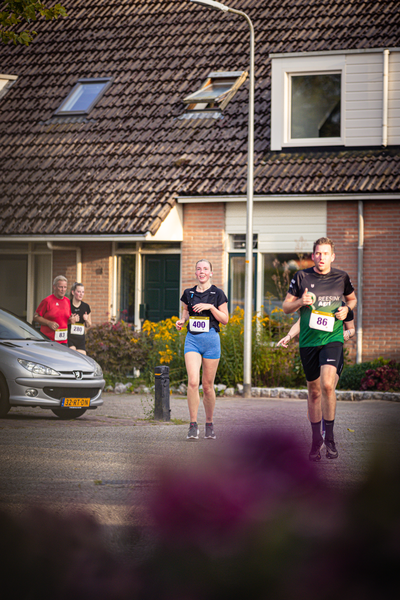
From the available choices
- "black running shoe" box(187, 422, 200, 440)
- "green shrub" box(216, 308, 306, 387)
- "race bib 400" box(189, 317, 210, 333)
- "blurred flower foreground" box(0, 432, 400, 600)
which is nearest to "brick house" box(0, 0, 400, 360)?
"green shrub" box(216, 308, 306, 387)

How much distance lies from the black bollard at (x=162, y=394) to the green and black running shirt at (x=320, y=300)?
3.23 m

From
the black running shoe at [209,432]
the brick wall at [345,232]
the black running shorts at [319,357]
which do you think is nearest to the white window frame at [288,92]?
the brick wall at [345,232]

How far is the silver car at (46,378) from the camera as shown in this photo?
34.3 ft

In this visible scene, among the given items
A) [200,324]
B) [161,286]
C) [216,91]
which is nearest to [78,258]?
[161,286]

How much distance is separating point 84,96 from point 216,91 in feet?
11.8

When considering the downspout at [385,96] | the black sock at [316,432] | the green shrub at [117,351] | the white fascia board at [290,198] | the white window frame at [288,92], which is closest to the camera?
the black sock at [316,432]

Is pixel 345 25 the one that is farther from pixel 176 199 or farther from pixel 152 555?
pixel 152 555

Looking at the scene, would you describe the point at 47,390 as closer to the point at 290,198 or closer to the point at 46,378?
the point at 46,378

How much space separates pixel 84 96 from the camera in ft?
68.7

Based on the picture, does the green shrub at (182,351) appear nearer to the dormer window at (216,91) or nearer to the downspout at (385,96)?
the downspout at (385,96)

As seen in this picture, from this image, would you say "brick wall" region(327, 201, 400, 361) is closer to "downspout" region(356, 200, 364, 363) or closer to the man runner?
"downspout" region(356, 200, 364, 363)

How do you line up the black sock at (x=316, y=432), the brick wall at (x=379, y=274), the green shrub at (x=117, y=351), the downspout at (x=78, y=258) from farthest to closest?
1. the downspout at (x=78, y=258)
2. the brick wall at (x=379, y=274)
3. the green shrub at (x=117, y=351)
4. the black sock at (x=316, y=432)

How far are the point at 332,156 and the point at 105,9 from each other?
895cm

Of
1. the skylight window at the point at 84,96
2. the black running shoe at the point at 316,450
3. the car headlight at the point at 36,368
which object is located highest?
the skylight window at the point at 84,96
